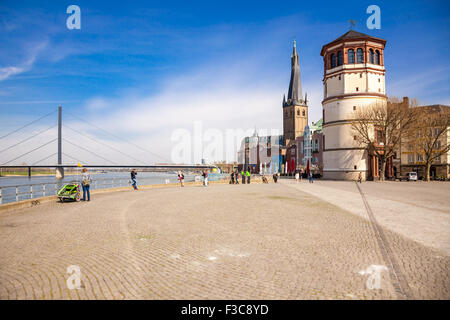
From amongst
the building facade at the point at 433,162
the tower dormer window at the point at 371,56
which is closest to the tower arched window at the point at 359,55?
the tower dormer window at the point at 371,56

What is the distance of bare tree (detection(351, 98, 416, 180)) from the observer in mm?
37900

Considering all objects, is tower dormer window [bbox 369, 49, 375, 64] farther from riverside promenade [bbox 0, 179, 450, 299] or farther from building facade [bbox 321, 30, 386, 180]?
riverside promenade [bbox 0, 179, 450, 299]

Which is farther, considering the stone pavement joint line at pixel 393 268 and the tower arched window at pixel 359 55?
the tower arched window at pixel 359 55

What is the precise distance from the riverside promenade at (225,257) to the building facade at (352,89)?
111ft

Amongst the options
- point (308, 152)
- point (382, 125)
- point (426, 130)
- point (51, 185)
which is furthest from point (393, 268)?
point (308, 152)

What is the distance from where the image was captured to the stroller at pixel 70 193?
14.7 meters

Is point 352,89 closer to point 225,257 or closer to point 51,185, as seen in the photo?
point 225,257

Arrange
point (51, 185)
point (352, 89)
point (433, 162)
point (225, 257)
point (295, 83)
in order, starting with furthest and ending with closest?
1. point (295, 83)
2. point (51, 185)
3. point (433, 162)
4. point (352, 89)
5. point (225, 257)

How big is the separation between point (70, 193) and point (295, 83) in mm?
117549

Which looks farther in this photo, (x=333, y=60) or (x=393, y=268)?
(x=333, y=60)

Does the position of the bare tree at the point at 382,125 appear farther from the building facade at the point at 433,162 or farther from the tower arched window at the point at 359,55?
the tower arched window at the point at 359,55

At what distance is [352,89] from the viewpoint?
41500mm

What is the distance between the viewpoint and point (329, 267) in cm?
502
